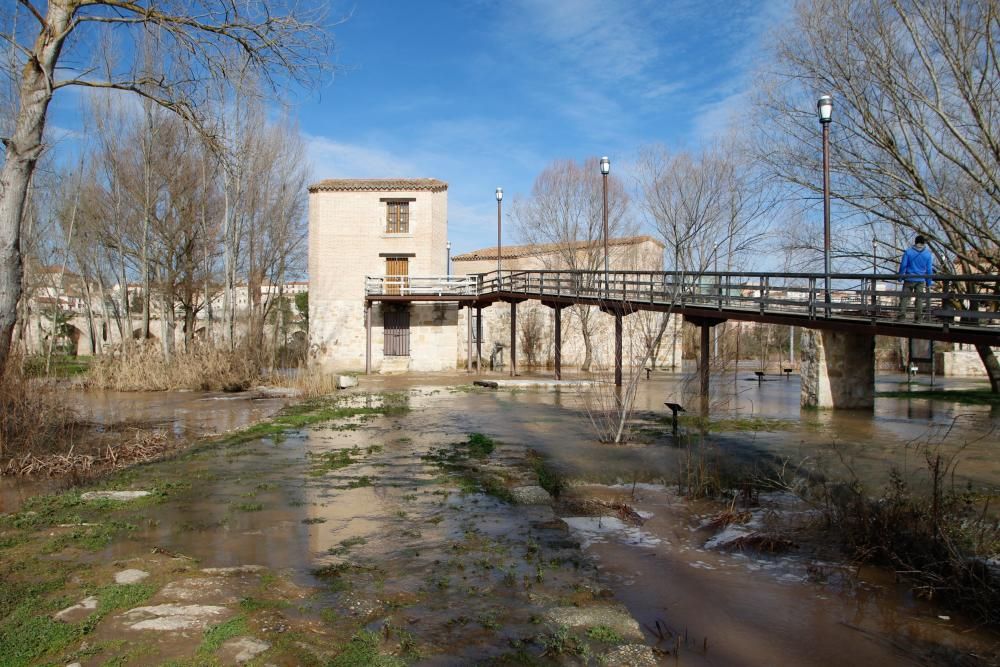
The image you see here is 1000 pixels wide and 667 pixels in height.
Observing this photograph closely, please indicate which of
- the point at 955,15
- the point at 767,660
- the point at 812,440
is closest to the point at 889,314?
the point at 812,440

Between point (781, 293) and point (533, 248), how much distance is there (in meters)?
17.8

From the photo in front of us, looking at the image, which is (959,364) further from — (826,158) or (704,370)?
(704,370)

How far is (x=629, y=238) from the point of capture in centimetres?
3344

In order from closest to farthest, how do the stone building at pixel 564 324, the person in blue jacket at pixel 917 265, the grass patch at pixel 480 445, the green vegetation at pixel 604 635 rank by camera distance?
the green vegetation at pixel 604 635, the grass patch at pixel 480 445, the person in blue jacket at pixel 917 265, the stone building at pixel 564 324

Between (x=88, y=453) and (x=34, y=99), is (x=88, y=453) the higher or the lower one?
the lower one

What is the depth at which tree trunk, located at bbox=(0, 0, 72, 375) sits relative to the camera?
24.8 feet

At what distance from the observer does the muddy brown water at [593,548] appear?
385 cm

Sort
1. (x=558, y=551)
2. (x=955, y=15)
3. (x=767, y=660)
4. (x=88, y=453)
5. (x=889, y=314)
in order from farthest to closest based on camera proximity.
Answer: (x=889, y=314) → (x=955, y=15) → (x=88, y=453) → (x=558, y=551) → (x=767, y=660)

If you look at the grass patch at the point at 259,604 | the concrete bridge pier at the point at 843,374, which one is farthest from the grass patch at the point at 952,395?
the grass patch at the point at 259,604

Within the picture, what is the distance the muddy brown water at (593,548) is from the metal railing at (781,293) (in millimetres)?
2512

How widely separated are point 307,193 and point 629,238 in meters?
15.7

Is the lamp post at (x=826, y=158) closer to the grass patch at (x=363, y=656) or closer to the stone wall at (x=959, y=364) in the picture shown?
the grass patch at (x=363, y=656)

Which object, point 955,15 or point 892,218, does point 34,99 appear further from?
point 892,218

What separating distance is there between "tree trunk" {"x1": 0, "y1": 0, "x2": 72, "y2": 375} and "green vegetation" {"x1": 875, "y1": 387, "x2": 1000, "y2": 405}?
19621mm
